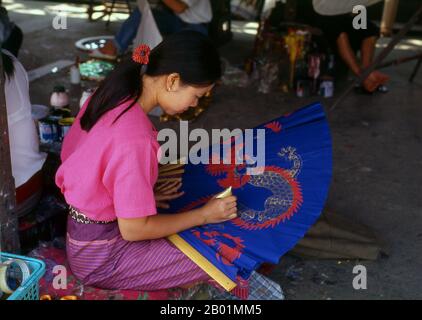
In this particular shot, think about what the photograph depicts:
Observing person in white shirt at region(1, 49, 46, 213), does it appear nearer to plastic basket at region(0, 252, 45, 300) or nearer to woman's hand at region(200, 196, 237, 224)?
plastic basket at region(0, 252, 45, 300)

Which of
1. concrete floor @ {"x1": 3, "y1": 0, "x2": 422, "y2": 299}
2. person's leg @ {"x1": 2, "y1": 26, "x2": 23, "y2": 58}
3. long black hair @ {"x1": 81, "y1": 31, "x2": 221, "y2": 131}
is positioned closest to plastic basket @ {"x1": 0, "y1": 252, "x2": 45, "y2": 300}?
long black hair @ {"x1": 81, "y1": 31, "x2": 221, "y2": 131}

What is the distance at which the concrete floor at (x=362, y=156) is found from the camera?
7.98 ft

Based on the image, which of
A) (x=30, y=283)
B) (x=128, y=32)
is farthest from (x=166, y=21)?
(x=30, y=283)

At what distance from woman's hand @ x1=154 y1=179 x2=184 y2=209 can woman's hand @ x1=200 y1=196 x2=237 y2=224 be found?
256 mm

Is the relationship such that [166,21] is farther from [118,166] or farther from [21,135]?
[118,166]

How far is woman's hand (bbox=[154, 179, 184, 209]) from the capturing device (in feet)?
7.00

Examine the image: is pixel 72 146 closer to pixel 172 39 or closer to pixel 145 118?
pixel 145 118

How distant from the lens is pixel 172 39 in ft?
5.63

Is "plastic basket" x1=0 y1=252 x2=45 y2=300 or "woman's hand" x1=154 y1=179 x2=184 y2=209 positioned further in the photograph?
"woman's hand" x1=154 y1=179 x2=184 y2=209

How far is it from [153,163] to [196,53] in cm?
36

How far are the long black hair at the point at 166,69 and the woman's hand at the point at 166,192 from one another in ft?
1.45

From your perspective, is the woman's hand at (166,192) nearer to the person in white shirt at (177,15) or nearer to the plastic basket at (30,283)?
the plastic basket at (30,283)

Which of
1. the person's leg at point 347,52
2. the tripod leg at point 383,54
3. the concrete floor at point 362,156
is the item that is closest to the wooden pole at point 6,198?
the concrete floor at point 362,156
